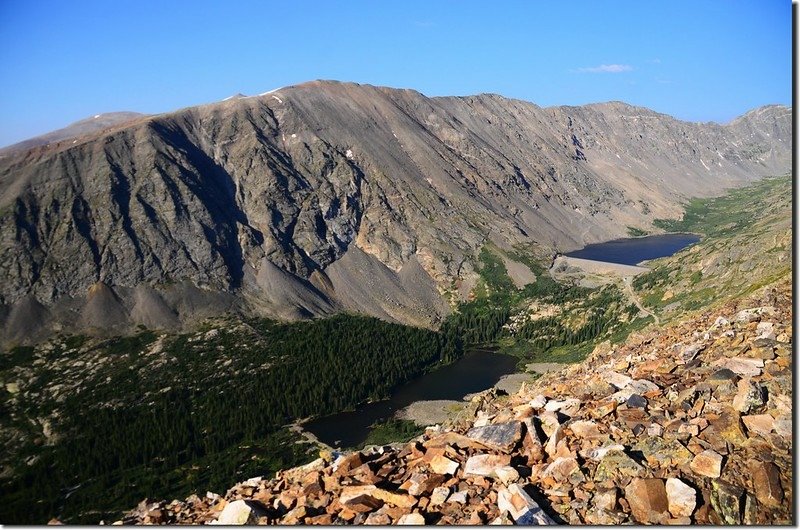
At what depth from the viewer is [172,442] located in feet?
241

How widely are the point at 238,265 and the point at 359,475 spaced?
118 m

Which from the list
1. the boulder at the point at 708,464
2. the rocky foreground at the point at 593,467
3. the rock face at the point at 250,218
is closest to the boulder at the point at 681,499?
the rocky foreground at the point at 593,467

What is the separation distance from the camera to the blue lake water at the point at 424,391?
77.4 metres

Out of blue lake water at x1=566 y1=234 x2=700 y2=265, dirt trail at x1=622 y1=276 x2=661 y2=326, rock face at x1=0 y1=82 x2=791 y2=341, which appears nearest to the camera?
dirt trail at x1=622 y1=276 x2=661 y2=326

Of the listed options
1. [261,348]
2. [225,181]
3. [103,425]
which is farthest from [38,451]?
[225,181]

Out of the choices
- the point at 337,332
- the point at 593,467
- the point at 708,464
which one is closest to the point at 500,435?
the point at 593,467

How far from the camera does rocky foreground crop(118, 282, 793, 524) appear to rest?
12695 millimetres

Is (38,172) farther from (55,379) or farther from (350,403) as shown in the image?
(350,403)

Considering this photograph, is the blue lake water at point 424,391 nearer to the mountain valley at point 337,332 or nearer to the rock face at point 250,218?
the mountain valley at point 337,332

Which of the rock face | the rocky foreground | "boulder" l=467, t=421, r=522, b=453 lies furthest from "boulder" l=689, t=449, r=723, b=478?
the rock face

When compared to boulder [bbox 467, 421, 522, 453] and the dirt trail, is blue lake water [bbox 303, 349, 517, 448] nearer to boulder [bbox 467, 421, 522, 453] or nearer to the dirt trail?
the dirt trail

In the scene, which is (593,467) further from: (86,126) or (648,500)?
(86,126)

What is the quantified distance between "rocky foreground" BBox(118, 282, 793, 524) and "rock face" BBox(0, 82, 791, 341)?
328ft

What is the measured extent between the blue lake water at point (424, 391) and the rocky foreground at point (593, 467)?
58.4m
